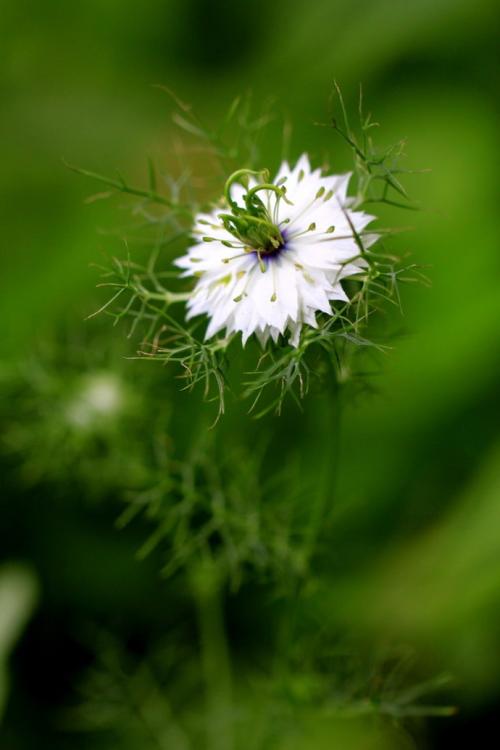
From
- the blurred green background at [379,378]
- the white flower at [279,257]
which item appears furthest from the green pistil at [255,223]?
the blurred green background at [379,378]

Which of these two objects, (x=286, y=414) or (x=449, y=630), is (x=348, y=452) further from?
(x=449, y=630)

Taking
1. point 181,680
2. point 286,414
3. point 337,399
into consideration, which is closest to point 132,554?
point 181,680

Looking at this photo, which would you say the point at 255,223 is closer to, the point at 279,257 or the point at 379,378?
the point at 279,257

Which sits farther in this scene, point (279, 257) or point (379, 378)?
point (379, 378)

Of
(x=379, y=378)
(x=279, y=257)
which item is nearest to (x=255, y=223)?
(x=279, y=257)

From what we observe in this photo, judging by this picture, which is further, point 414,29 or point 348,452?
point 414,29

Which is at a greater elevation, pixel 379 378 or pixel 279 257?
pixel 379 378
